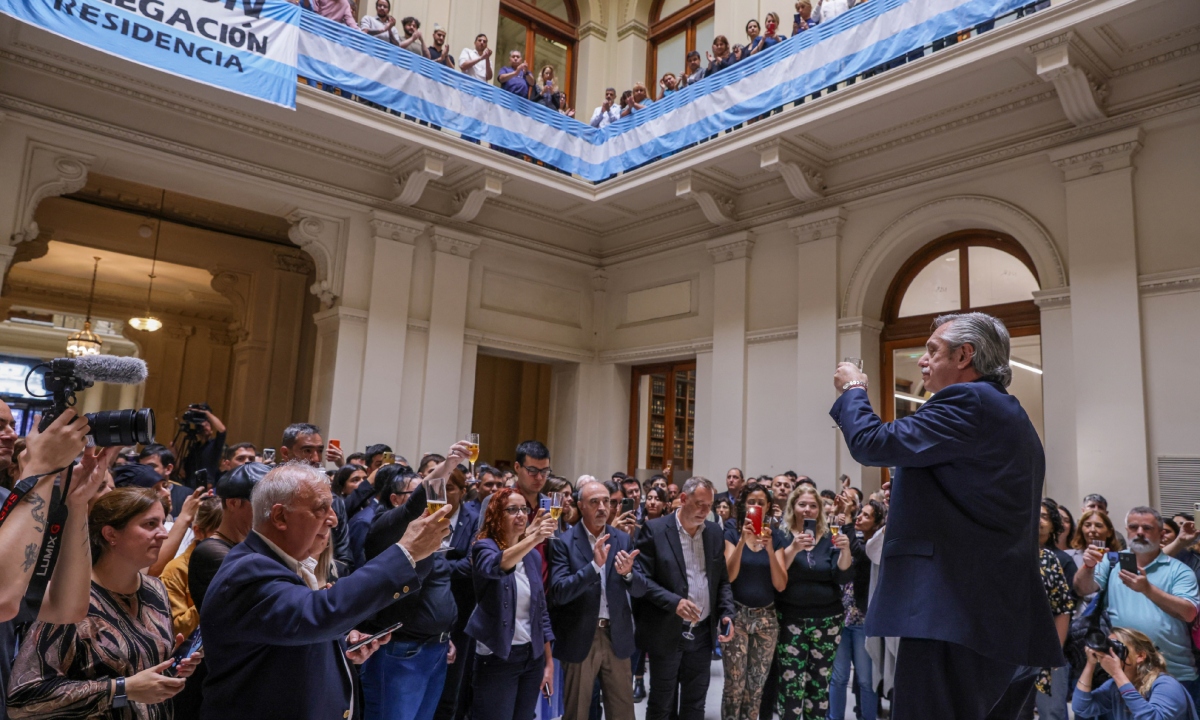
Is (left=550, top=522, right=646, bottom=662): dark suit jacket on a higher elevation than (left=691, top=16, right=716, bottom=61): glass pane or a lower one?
lower

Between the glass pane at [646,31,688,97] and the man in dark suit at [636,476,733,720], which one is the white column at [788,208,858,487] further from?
the man in dark suit at [636,476,733,720]

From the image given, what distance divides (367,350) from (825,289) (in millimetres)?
6125

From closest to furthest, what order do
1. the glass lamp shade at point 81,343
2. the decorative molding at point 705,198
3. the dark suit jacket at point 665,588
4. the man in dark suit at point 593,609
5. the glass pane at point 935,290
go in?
1. the man in dark suit at point 593,609
2. the dark suit jacket at point 665,588
3. the glass pane at point 935,290
4. the decorative molding at point 705,198
5. the glass lamp shade at point 81,343

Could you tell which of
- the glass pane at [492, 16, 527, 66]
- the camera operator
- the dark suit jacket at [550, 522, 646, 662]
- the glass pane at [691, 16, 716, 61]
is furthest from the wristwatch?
the glass pane at [691, 16, 716, 61]

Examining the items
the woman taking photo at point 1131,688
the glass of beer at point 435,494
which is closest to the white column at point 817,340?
the woman taking photo at point 1131,688

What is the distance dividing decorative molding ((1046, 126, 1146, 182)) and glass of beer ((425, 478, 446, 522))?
7.97 metres

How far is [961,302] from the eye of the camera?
9258 millimetres

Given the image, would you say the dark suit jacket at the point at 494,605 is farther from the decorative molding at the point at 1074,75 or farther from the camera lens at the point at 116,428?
the decorative molding at the point at 1074,75

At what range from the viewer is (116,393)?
20.1 metres

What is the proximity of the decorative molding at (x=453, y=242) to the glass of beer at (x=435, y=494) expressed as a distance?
929 cm

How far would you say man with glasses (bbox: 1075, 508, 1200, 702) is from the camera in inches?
168

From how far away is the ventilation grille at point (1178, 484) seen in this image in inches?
265

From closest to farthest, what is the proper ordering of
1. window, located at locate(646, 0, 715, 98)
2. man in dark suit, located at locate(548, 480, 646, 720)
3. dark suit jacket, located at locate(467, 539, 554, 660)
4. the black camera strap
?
the black camera strap, dark suit jacket, located at locate(467, 539, 554, 660), man in dark suit, located at locate(548, 480, 646, 720), window, located at locate(646, 0, 715, 98)

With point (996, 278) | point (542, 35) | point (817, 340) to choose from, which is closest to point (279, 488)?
point (817, 340)
